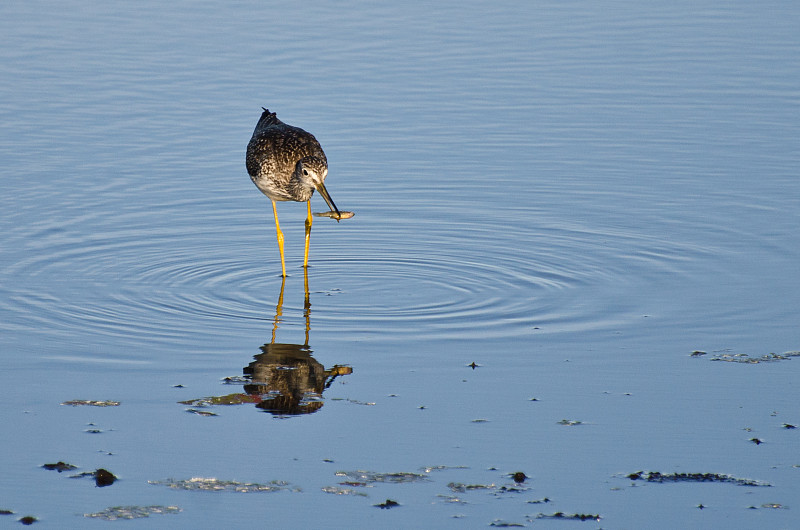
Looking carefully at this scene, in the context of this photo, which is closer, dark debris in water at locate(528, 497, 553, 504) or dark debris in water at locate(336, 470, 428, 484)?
dark debris in water at locate(528, 497, 553, 504)

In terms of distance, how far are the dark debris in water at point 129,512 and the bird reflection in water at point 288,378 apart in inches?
59.3

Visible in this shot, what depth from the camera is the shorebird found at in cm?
1140

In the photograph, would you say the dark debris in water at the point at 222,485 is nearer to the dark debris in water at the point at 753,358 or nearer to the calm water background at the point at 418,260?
the calm water background at the point at 418,260

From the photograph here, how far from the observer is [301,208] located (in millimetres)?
14883

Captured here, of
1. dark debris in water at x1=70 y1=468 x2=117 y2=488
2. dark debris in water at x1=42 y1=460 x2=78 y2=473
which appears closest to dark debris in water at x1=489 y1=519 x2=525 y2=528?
dark debris in water at x1=70 y1=468 x2=117 y2=488

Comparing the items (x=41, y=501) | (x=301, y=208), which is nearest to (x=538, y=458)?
(x=41, y=501)

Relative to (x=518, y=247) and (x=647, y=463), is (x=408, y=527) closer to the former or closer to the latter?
(x=647, y=463)

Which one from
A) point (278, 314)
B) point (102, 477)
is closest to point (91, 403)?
point (102, 477)

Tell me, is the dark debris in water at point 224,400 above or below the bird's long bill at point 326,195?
below

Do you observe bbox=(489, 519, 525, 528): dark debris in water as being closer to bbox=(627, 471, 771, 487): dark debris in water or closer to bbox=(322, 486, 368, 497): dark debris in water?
bbox=(322, 486, 368, 497): dark debris in water

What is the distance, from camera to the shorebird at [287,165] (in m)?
11.4

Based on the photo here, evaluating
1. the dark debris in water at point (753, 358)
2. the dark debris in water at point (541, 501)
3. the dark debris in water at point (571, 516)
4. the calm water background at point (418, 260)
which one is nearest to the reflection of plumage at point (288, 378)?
the calm water background at point (418, 260)

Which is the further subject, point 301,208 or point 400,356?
point 301,208

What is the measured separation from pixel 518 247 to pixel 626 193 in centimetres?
242
